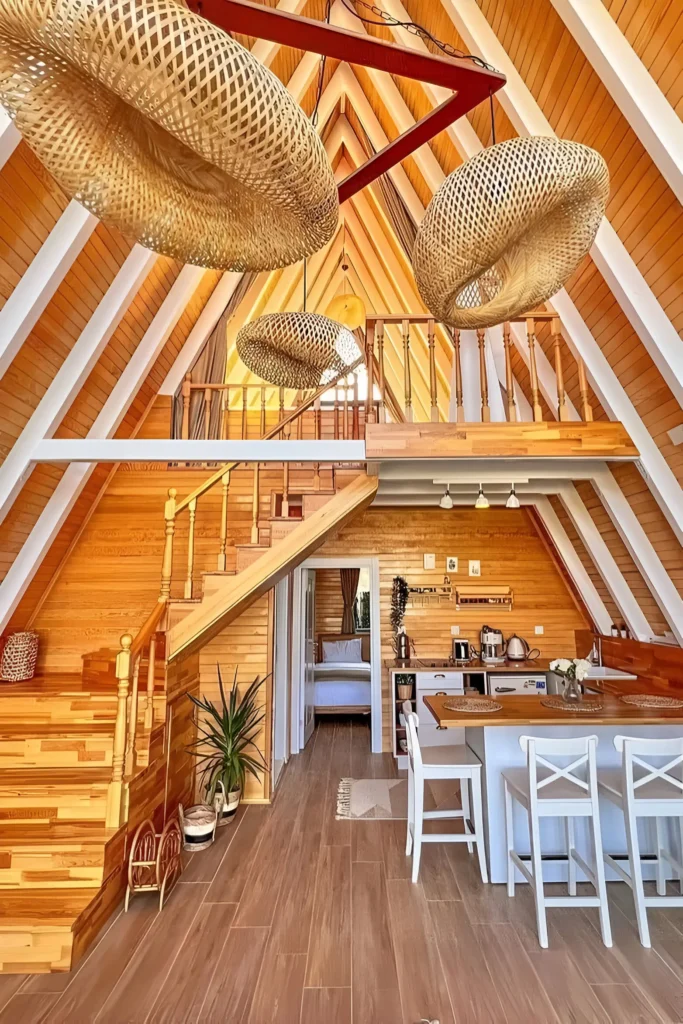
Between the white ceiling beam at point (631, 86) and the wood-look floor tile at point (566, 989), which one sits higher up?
the white ceiling beam at point (631, 86)

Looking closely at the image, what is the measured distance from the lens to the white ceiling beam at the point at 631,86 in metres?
2.31

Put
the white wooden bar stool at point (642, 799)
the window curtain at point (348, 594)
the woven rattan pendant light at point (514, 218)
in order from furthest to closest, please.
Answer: the window curtain at point (348, 594), the white wooden bar stool at point (642, 799), the woven rattan pendant light at point (514, 218)

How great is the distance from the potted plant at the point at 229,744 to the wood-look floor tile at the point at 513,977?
2.11m

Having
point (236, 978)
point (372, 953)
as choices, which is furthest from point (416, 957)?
point (236, 978)

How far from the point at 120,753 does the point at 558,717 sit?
8.54ft

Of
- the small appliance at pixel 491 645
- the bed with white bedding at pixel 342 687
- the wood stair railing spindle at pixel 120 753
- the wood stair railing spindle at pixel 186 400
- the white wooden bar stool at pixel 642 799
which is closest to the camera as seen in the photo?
the white wooden bar stool at pixel 642 799

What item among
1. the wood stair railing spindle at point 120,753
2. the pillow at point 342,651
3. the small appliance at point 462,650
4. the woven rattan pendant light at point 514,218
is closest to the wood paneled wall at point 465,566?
the small appliance at point 462,650

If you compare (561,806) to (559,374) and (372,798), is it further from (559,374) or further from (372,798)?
(559,374)

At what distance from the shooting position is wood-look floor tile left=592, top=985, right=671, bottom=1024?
2.20 metres

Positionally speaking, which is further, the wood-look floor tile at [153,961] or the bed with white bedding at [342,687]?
the bed with white bedding at [342,687]

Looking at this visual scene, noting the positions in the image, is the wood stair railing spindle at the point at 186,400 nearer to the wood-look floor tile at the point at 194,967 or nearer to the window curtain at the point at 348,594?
the window curtain at the point at 348,594

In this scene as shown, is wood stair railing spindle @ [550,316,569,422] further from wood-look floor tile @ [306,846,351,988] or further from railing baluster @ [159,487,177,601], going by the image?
wood-look floor tile @ [306,846,351,988]

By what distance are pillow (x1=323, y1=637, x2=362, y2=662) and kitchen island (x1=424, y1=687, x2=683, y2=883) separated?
14.3ft

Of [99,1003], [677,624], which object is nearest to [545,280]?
[99,1003]
